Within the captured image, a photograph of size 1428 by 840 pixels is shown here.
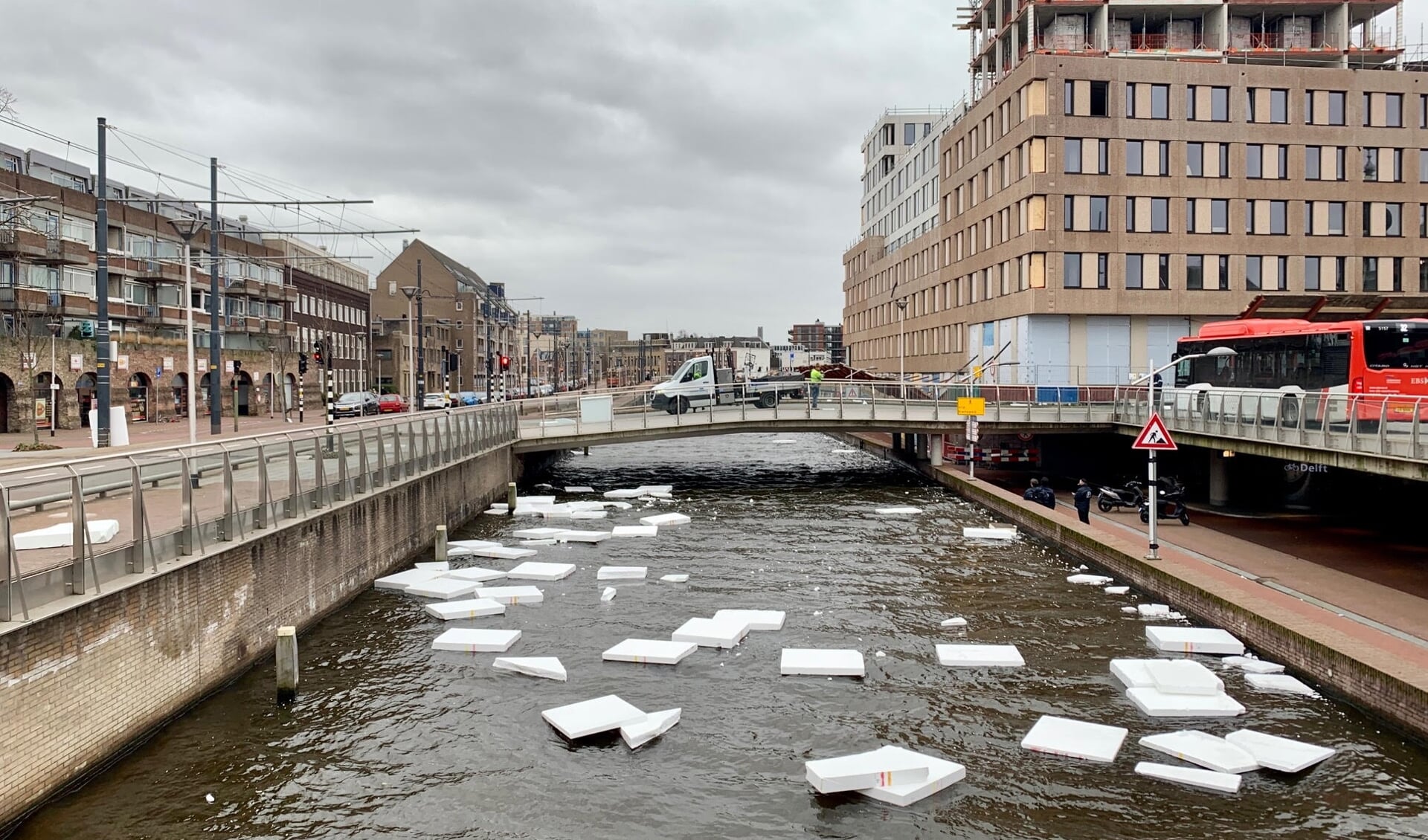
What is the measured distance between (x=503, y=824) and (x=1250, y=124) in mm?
53478

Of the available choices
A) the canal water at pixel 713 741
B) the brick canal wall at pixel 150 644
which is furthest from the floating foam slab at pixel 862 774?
the brick canal wall at pixel 150 644

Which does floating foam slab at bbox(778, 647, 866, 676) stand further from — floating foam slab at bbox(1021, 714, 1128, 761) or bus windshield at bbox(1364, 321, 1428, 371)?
bus windshield at bbox(1364, 321, 1428, 371)

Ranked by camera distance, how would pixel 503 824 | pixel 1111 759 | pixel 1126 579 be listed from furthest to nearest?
1. pixel 1126 579
2. pixel 1111 759
3. pixel 503 824

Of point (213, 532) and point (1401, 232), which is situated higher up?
point (1401, 232)

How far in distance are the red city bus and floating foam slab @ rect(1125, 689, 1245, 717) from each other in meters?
8.24

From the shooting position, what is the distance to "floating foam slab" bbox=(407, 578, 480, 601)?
64.6 feet

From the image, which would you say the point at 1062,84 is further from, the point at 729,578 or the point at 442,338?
the point at 442,338

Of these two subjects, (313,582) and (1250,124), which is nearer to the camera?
(313,582)

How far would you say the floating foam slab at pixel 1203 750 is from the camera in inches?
444

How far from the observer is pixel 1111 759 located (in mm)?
→ 11555

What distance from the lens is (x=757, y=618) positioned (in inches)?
698

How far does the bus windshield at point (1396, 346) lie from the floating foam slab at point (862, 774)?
789 inches

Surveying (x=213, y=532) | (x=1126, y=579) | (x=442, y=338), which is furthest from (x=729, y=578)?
(x=442, y=338)

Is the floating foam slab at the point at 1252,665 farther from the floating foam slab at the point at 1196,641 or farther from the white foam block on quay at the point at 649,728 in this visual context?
the white foam block on quay at the point at 649,728
